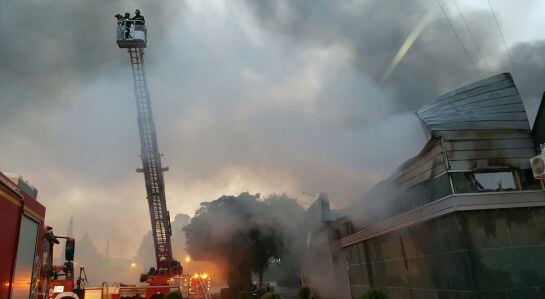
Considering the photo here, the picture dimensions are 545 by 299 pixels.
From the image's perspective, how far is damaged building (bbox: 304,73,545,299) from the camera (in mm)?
9062

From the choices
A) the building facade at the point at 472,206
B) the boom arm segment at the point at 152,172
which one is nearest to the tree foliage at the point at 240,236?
the boom arm segment at the point at 152,172

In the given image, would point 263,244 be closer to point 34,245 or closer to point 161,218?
point 161,218

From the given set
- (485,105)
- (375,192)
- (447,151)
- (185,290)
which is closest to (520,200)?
(447,151)

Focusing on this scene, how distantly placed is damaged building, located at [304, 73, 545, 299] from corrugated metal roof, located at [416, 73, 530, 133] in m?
0.02

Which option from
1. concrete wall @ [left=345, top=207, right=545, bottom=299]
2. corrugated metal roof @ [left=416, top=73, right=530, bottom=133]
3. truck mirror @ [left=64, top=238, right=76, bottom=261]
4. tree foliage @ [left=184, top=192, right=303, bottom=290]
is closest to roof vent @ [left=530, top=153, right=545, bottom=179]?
concrete wall @ [left=345, top=207, right=545, bottom=299]

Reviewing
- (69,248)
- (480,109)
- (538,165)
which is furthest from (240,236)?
(538,165)

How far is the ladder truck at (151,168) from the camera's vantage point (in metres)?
14.8

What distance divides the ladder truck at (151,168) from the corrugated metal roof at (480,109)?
9.99 m

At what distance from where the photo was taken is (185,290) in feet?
42.2

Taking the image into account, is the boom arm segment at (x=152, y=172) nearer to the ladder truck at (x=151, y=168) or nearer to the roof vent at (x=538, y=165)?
the ladder truck at (x=151, y=168)

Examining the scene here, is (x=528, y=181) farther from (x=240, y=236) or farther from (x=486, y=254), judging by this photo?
(x=240, y=236)

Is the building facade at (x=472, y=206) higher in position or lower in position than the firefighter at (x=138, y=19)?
lower

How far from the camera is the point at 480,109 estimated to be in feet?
35.1

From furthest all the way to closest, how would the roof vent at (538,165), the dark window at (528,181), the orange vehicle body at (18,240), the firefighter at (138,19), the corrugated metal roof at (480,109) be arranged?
the firefighter at (138,19), the corrugated metal roof at (480,109), the dark window at (528,181), the roof vent at (538,165), the orange vehicle body at (18,240)
